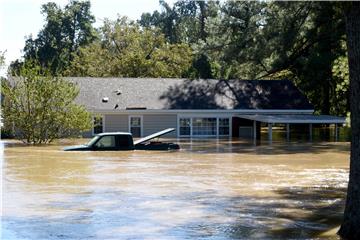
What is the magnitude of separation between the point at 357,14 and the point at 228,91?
125ft

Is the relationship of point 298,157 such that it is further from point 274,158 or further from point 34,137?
point 34,137

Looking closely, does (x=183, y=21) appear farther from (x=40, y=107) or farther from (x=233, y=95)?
(x=40, y=107)

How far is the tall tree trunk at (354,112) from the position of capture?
33.6ft

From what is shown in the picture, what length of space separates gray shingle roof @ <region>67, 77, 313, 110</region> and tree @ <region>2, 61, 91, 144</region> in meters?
7.52

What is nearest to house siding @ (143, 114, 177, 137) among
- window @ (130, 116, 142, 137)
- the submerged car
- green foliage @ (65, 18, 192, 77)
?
window @ (130, 116, 142, 137)

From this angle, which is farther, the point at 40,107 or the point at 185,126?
the point at 185,126

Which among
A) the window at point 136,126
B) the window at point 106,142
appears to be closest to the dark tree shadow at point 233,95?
the window at point 136,126

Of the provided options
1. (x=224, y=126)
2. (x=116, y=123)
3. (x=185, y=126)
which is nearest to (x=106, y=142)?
(x=116, y=123)

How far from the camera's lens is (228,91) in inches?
1896

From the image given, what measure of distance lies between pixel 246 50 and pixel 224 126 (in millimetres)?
7856

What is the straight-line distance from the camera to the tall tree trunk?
403 inches

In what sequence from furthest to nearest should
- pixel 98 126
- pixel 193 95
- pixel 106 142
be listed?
1. pixel 193 95
2. pixel 98 126
3. pixel 106 142

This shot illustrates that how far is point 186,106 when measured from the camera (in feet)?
148

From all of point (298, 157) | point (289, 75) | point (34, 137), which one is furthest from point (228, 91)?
point (298, 157)
